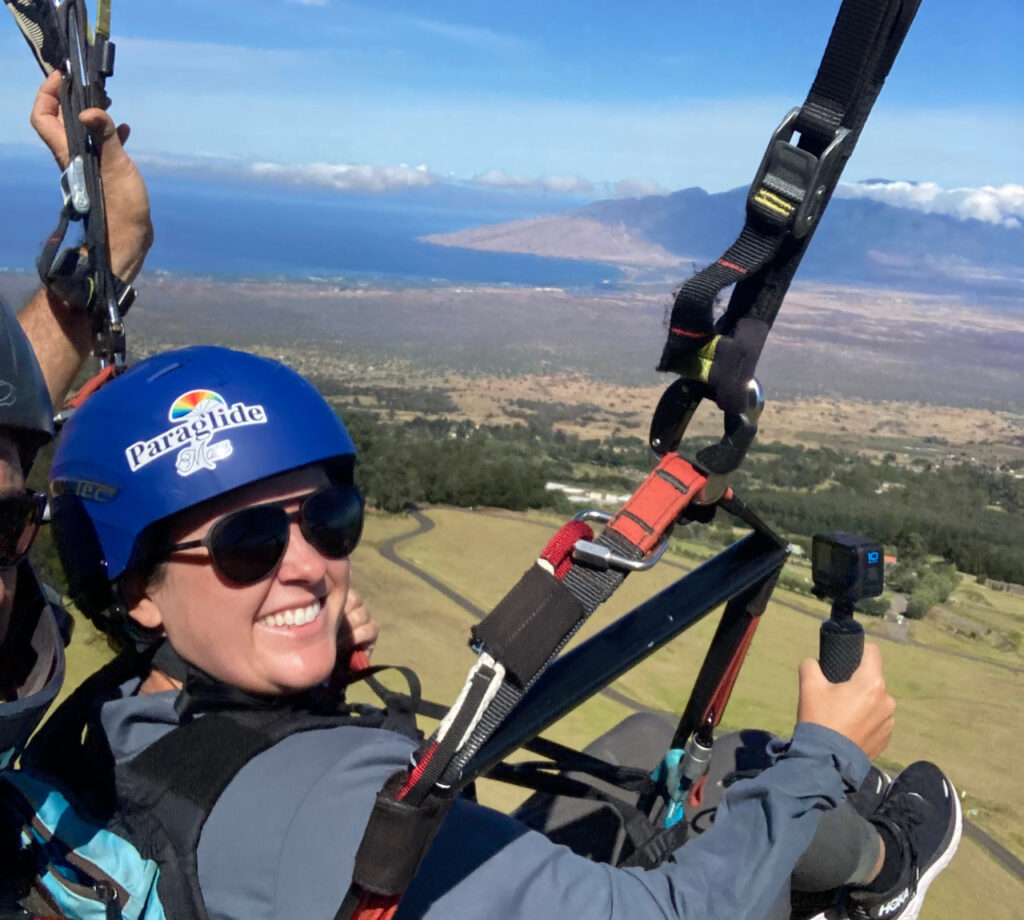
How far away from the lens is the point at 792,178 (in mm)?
1460

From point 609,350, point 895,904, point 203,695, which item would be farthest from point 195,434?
point 609,350

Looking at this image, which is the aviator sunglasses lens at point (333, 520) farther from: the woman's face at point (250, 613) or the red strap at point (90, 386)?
the red strap at point (90, 386)

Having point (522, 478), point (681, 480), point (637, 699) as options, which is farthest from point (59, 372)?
point (522, 478)

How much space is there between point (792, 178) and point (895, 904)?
177 centimetres

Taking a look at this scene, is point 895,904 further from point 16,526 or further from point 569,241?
point 569,241

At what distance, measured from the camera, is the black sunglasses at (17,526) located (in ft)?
5.29

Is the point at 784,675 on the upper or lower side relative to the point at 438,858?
lower

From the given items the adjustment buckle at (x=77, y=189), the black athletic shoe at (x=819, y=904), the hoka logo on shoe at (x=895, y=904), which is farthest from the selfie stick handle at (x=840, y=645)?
the adjustment buckle at (x=77, y=189)

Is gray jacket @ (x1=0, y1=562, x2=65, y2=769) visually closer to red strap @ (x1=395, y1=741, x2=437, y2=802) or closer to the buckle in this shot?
red strap @ (x1=395, y1=741, x2=437, y2=802)

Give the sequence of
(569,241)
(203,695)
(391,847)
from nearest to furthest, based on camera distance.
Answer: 1. (391,847)
2. (203,695)
3. (569,241)

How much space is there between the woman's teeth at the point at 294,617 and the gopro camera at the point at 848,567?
1.09 metres

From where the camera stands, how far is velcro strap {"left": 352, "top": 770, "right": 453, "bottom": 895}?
1.35m

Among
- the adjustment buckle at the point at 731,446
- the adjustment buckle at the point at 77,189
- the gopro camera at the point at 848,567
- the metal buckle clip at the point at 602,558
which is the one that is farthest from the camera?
the adjustment buckle at the point at 77,189

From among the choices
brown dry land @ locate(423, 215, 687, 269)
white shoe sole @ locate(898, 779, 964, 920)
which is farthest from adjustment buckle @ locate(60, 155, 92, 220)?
brown dry land @ locate(423, 215, 687, 269)
